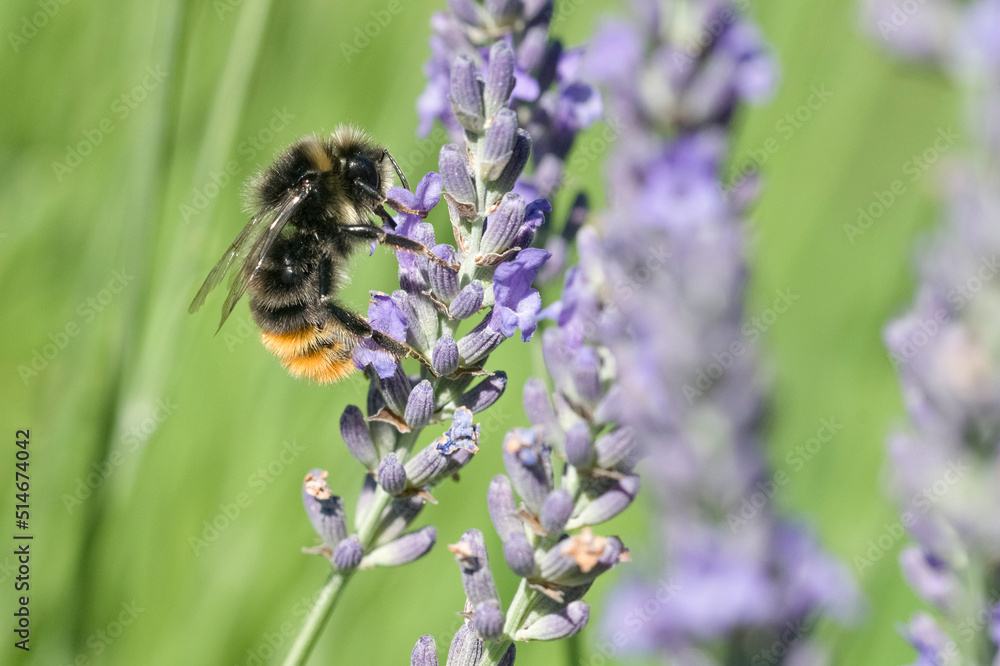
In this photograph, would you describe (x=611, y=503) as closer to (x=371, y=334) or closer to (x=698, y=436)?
(x=698, y=436)

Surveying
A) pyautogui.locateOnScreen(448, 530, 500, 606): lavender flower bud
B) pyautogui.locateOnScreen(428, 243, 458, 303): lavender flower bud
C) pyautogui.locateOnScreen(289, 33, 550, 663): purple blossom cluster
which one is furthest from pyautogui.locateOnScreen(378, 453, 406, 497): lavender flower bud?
pyautogui.locateOnScreen(428, 243, 458, 303): lavender flower bud

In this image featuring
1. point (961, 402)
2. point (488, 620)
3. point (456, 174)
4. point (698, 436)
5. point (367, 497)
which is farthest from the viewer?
point (367, 497)

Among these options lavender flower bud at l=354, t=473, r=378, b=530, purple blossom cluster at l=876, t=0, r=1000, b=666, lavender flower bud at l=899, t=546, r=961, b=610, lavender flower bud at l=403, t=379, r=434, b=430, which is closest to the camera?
purple blossom cluster at l=876, t=0, r=1000, b=666

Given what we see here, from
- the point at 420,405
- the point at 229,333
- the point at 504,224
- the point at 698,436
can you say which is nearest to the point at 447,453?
the point at 420,405

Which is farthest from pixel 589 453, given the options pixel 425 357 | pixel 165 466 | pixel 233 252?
pixel 165 466

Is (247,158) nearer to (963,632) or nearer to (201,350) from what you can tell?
(201,350)

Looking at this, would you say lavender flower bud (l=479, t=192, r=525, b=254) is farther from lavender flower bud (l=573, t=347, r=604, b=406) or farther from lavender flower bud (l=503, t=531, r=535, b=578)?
lavender flower bud (l=503, t=531, r=535, b=578)
